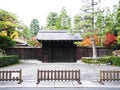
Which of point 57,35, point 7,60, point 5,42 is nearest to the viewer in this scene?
point 7,60

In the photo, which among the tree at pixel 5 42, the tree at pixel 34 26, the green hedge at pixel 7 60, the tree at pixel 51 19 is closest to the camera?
the green hedge at pixel 7 60

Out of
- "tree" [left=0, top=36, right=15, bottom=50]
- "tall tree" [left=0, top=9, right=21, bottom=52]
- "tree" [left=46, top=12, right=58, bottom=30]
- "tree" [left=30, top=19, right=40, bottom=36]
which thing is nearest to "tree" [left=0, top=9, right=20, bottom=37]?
"tall tree" [left=0, top=9, right=21, bottom=52]

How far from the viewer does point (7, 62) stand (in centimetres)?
2523

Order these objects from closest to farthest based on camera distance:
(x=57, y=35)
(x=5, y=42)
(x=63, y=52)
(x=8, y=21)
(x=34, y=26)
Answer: (x=5, y=42)
(x=63, y=52)
(x=57, y=35)
(x=8, y=21)
(x=34, y=26)

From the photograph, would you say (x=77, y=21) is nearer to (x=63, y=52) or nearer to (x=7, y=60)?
(x=63, y=52)

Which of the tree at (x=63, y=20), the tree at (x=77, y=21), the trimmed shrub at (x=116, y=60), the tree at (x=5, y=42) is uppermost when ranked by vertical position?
the tree at (x=63, y=20)

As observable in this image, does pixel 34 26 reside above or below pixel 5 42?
above

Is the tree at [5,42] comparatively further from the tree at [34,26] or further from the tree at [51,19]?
the tree at [34,26]

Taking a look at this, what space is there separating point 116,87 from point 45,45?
827 inches

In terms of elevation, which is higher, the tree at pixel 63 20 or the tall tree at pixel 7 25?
the tree at pixel 63 20

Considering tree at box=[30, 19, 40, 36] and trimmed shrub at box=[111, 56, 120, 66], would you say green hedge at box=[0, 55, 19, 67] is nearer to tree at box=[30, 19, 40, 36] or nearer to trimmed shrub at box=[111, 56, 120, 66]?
trimmed shrub at box=[111, 56, 120, 66]

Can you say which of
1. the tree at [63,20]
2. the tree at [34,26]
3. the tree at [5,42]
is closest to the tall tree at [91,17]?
the tree at [5,42]

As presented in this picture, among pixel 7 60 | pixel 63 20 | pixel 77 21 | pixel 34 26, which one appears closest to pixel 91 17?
pixel 77 21

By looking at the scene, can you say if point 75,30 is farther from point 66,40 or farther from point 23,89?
point 23,89
